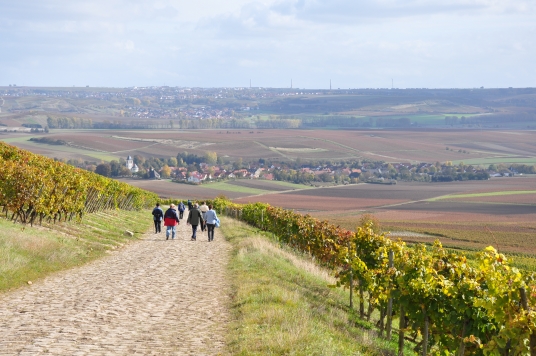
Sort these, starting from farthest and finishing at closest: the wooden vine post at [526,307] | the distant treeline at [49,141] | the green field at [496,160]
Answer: the distant treeline at [49,141], the green field at [496,160], the wooden vine post at [526,307]

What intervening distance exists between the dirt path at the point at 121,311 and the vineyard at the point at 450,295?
310cm

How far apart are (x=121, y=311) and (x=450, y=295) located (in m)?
5.99

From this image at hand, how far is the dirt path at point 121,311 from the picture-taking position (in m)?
9.63

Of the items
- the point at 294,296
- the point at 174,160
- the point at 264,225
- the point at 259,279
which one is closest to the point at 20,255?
the point at 259,279

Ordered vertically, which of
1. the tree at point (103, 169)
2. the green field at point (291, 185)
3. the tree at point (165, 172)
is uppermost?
the tree at point (103, 169)

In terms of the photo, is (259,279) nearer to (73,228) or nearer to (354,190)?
(73,228)

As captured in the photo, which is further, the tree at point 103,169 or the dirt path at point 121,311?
the tree at point 103,169

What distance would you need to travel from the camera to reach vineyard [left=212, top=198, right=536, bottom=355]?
7.64 metres

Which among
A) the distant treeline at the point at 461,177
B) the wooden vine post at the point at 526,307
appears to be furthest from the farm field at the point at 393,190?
the wooden vine post at the point at 526,307

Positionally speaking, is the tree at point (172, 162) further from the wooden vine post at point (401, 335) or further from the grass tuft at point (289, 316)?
the wooden vine post at point (401, 335)

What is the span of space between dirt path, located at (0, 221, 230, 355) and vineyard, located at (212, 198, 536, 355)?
3.10 metres

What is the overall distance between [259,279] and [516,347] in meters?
9.24

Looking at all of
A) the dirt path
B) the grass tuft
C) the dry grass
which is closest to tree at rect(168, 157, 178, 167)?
the dry grass

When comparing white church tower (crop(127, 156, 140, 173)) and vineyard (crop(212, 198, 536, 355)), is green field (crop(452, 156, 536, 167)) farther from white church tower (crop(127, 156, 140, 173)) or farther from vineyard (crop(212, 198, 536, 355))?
vineyard (crop(212, 198, 536, 355))
